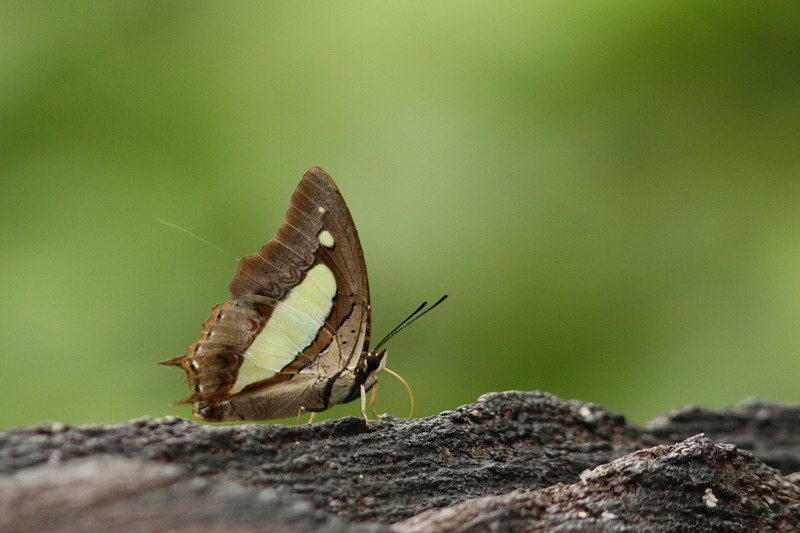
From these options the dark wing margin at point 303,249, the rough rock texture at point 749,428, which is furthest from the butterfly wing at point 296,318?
the rough rock texture at point 749,428

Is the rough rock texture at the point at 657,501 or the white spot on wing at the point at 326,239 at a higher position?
the white spot on wing at the point at 326,239

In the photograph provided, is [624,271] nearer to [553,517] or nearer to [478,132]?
[478,132]

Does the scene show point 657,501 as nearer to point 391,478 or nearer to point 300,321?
point 391,478

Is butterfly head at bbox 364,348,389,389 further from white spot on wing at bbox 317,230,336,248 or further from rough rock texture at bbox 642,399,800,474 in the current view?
rough rock texture at bbox 642,399,800,474

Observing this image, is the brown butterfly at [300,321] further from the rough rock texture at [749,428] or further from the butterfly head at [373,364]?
the rough rock texture at [749,428]

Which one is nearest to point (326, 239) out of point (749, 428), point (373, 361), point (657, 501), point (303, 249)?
point (303, 249)
